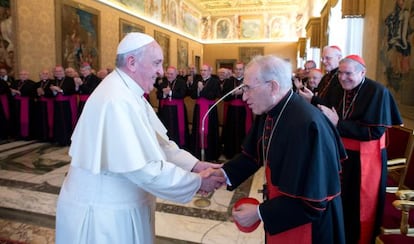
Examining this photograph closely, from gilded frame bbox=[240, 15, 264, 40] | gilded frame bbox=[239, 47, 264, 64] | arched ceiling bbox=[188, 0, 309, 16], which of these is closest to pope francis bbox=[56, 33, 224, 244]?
arched ceiling bbox=[188, 0, 309, 16]

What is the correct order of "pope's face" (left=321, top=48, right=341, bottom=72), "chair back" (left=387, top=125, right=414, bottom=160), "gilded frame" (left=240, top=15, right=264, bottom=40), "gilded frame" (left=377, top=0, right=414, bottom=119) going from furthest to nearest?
"gilded frame" (left=240, top=15, right=264, bottom=40) < "pope's face" (left=321, top=48, right=341, bottom=72) < "gilded frame" (left=377, top=0, right=414, bottom=119) < "chair back" (left=387, top=125, right=414, bottom=160)

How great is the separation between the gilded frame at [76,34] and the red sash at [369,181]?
29.8 feet

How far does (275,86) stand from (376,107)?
1.68 metres

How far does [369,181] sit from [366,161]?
6.9 inches

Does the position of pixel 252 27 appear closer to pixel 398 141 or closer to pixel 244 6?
pixel 244 6

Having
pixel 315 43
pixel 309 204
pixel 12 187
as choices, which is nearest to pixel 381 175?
pixel 309 204

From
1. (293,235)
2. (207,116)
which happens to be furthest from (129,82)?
(207,116)

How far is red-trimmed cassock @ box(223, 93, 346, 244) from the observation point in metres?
1.51

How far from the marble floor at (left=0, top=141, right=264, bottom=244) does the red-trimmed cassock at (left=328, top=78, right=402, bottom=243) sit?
3.18 feet

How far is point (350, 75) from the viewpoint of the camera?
296cm

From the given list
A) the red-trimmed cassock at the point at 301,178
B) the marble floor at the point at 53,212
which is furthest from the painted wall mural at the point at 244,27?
the red-trimmed cassock at the point at 301,178

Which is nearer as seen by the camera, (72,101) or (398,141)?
(398,141)

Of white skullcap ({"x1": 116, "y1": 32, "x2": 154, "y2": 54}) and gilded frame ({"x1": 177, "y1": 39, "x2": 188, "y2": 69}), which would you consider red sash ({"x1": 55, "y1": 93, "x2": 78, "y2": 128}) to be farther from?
gilded frame ({"x1": 177, "y1": 39, "x2": 188, "y2": 69})

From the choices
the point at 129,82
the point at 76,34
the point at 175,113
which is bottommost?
the point at 175,113
